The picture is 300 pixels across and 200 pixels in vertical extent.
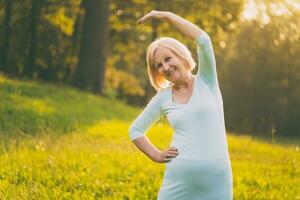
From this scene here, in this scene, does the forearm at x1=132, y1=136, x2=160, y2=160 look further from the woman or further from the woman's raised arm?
the woman's raised arm

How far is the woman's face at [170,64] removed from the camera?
4.91m

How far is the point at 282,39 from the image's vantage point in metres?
45.7

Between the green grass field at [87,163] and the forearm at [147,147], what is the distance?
1.86m

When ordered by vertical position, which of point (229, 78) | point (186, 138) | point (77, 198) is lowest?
point (229, 78)

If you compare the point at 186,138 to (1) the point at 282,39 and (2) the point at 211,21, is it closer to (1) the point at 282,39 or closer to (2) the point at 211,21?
(2) the point at 211,21

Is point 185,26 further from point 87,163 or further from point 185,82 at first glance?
point 87,163

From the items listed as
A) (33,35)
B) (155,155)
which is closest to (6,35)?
(33,35)

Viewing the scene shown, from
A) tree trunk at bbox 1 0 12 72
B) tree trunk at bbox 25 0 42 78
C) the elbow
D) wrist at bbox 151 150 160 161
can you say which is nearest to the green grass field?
the elbow

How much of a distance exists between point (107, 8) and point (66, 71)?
796 centimetres

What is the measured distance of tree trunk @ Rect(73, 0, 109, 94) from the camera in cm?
2377

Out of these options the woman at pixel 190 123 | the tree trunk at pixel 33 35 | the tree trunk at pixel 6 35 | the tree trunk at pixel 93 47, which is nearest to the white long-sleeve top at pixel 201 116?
the woman at pixel 190 123

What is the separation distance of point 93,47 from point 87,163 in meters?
15.3

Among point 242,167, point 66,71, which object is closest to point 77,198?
point 242,167

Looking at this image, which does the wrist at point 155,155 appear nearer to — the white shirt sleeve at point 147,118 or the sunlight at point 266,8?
the white shirt sleeve at point 147,118
